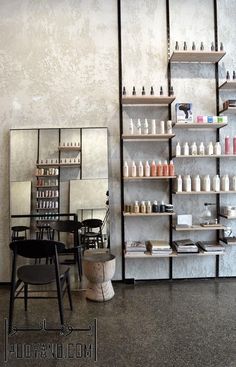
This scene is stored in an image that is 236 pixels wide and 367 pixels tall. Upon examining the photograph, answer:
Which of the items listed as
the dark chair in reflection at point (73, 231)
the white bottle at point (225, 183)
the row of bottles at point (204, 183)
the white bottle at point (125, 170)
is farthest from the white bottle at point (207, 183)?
the dark chair in reflection at point (73, 231)

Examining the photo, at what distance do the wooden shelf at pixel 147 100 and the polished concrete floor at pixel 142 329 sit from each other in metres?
2.21

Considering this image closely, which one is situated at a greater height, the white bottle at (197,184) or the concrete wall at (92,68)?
the concrete wall at (92,68)

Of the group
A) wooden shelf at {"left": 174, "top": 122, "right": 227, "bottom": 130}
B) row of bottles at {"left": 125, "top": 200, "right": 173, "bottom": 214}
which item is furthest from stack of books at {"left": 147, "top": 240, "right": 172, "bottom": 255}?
wooden shelf at {"left": 174, "top": 122, "right": 227, "bottom": 130}

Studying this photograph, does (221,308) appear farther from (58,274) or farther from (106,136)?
(106,136)

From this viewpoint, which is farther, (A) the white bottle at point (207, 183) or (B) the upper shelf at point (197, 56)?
(A) the white bottle at point (207, 183)

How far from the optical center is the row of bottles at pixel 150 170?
11.2 ft

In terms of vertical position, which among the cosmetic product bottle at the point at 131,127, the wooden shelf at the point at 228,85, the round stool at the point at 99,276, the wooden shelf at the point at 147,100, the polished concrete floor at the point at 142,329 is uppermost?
the wooden shelf at the point at 228,85

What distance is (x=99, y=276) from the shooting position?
3047mm

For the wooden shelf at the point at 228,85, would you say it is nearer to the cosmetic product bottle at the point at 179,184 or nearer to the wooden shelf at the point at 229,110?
the wooden shelf at the point at 229,110

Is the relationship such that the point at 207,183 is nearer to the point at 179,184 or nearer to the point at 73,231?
the point at 179,184

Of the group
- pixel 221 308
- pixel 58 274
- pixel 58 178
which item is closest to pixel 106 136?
pixel 58 178

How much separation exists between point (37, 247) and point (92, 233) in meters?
1.27

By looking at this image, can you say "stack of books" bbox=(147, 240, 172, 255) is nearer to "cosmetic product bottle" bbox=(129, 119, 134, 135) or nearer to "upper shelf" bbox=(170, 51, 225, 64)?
"cosmetic product bottle" bbox=(129, 119, 134, 135)

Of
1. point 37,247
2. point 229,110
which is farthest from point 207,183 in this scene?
point 37,247
